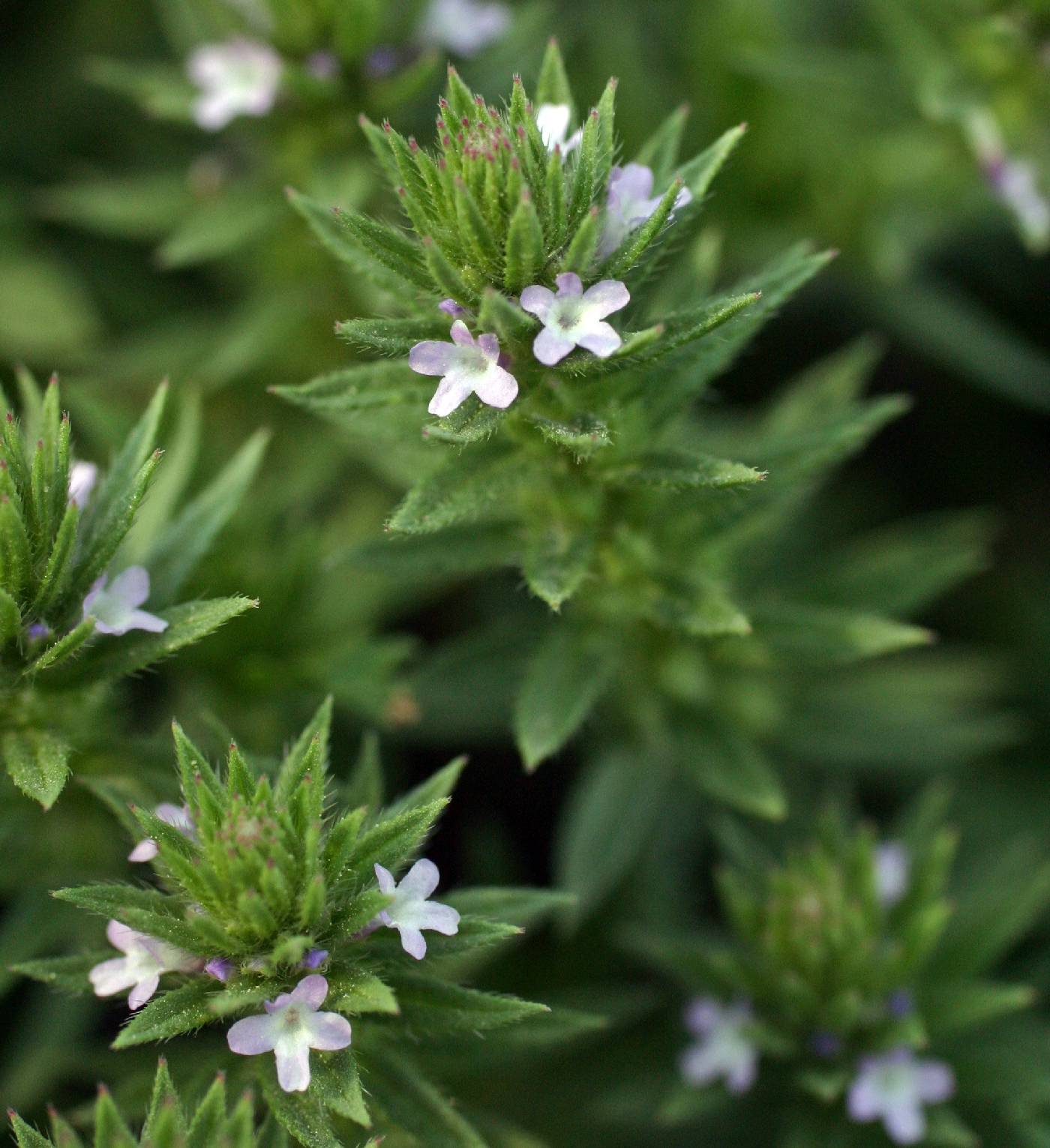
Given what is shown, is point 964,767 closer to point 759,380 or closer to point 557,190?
point 759,380

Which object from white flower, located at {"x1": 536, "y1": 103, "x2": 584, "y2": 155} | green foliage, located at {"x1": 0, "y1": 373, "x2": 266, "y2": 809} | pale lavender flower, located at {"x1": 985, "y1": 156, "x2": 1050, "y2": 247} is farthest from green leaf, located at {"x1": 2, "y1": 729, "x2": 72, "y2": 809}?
pale lavender flower, located at {"x1": 985, "y1": 156, "x2": 1050, "y2": 247}

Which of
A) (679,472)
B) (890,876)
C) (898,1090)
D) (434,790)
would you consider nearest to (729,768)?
(890,876)

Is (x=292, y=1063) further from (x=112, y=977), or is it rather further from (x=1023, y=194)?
(x=1023, y=194)

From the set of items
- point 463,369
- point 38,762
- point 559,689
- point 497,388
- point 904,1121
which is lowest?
point 904,1121

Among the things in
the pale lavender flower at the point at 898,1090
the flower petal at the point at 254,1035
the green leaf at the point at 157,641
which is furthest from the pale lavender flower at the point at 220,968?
the pale lavender flower at the point at 898,1090

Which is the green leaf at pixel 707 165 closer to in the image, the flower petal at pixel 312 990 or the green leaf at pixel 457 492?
the green leaf at pixel 457 492

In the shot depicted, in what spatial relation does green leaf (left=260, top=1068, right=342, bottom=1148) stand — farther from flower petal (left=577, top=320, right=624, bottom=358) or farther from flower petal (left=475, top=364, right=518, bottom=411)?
flower petal (left=577, top=320, right=624, bottom=358)
